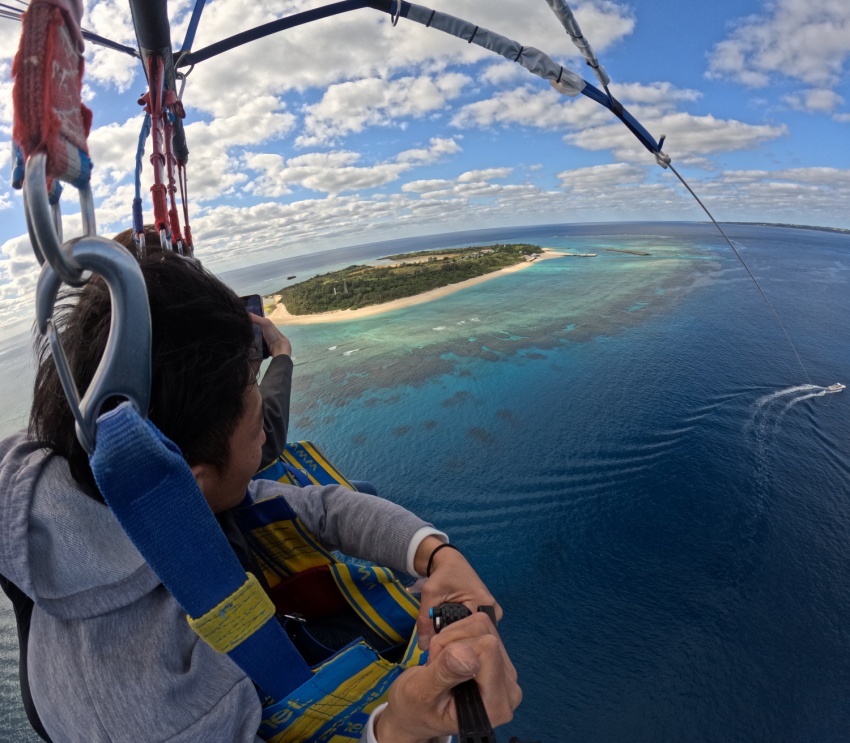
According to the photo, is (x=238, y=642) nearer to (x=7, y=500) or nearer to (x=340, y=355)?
(x=7, y=500)

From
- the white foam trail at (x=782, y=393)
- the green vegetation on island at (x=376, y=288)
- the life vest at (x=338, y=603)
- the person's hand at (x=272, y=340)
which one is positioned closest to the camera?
the life vest at (x=338, y=603)

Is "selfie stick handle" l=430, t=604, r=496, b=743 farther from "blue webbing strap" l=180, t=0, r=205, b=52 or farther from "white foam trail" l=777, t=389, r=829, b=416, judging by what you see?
"white foam trail" l=777, t=389, r=829, b=416

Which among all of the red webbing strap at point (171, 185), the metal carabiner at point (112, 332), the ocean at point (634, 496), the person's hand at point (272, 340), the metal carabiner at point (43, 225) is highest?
the red webbing strap at point (171, 185)

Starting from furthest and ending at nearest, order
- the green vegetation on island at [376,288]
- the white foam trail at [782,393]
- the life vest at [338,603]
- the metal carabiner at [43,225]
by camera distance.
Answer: the green vegetation on island at [376,288] → the white foam trail at [782,393] → the life vest at [338,603] → the metal carabiner at [43,225]

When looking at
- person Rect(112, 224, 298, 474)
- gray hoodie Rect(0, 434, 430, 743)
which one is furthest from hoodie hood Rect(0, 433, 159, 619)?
person Rect(112, 224, 298, 474)

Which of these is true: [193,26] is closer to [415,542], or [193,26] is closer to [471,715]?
[415,542]

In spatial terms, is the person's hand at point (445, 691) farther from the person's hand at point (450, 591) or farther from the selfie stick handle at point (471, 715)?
the person's hand at point (450, 591)

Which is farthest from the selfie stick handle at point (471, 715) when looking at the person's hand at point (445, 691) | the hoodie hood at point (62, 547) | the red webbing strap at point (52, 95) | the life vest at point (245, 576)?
the red webbing strap at point (52, 95)

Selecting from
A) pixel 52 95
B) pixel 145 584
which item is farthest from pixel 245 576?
pixel 52 95
